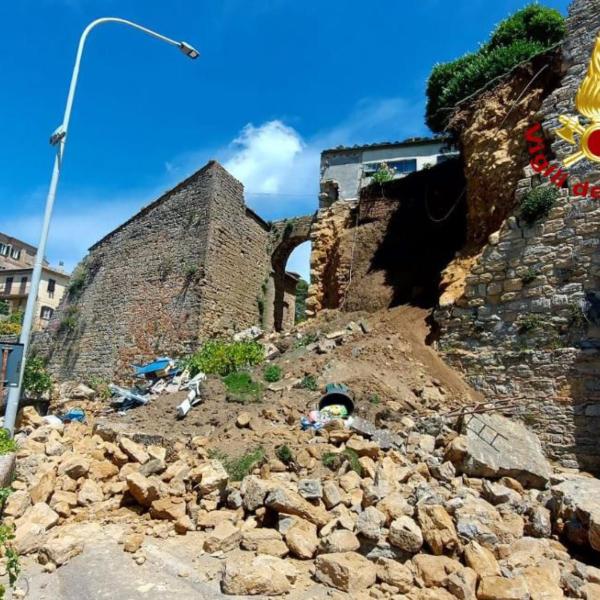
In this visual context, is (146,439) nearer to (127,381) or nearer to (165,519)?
(165,519)

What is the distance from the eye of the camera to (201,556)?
15.1ft

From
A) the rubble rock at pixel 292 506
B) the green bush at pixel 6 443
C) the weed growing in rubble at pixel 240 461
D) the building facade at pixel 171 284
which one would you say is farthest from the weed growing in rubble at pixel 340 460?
the building facade at pixel 171 284

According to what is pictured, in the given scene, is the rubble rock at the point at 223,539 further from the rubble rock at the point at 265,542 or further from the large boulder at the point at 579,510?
the large boulder at the point at 579,510

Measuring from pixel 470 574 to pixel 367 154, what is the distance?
18.3 m

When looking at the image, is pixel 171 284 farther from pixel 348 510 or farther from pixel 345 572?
pixel 345 572

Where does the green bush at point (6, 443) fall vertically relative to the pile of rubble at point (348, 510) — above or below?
above

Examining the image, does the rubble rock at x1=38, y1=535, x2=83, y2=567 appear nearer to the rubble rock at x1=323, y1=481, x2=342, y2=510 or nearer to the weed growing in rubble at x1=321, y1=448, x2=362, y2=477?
the rubble rock at x1=323, y1=481, x2=342, y2=510

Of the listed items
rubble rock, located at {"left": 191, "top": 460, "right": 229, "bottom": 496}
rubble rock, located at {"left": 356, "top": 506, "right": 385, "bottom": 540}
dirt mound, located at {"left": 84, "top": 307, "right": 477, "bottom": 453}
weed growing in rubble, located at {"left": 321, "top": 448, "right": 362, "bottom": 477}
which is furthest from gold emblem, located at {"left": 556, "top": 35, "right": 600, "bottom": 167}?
rubble rock, located at {"left": 191, "top": 460, "right": 229, "bottom": 496}

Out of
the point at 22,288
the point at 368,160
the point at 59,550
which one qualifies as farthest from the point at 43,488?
the point at 22,288

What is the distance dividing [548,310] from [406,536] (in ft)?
18.8

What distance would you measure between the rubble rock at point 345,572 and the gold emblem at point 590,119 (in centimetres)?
808

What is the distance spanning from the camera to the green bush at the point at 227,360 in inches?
434

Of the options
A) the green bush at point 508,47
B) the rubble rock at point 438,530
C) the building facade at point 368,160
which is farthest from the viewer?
the building facade at point 368,160

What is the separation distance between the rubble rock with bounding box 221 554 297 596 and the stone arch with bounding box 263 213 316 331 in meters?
14.3
